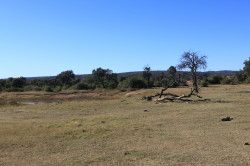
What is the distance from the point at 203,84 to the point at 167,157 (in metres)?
65.1

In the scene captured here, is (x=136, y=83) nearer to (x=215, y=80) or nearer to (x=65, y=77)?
(x=215, y=80)

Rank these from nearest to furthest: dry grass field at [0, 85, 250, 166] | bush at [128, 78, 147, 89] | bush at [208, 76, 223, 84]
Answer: dry grass field at [0, 85, 250, 166], bush at [128, 78, 147, 89], bush at [208, 76, 223, 84]

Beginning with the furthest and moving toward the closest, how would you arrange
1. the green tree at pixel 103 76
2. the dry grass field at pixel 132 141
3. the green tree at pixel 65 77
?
the green tree at pixel 65 77, the green tree at pixel 103 76, the dry grass field at pixel 132 141

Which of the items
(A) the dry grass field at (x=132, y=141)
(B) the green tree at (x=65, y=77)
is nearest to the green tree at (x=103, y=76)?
(B) the green tree at (x=65, y=77)

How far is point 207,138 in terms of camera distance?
66.0 ft

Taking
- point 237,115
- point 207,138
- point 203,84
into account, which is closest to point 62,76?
point 203,84

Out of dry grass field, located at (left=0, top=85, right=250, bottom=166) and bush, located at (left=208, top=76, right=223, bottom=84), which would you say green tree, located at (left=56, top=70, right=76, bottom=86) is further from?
dry grass field, located at (left=0, top=85, right=250, bottom=166)

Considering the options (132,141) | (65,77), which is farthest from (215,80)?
(132,141)

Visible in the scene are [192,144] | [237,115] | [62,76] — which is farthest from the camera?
[62,76]

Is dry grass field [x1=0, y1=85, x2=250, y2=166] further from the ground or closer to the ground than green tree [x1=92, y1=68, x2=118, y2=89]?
closer to the ground

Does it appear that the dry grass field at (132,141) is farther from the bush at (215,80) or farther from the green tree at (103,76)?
the green tree at (103,76)

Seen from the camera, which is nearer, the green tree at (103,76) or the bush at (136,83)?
the bush at (136,83)

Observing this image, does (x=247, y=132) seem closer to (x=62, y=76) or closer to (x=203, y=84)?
(x=203, y=84)

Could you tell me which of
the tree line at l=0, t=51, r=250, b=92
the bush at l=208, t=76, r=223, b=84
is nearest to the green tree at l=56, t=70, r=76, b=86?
the tree line at l=0, t=51, r=250, b=92
